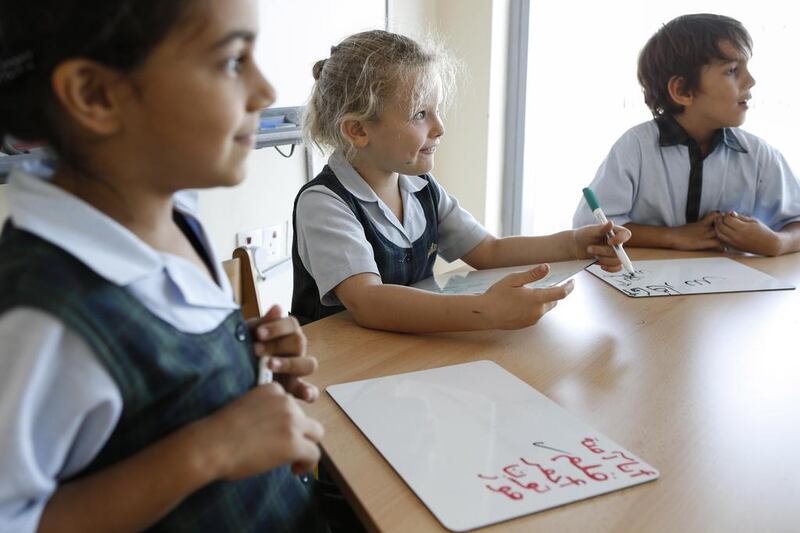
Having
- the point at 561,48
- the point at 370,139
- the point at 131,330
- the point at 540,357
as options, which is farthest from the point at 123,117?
the point at 561,48

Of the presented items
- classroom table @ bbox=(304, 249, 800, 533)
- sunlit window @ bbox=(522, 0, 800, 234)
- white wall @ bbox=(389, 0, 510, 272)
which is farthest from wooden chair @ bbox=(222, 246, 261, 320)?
sunlit window @ bbox=(522, 0, 800, 234)

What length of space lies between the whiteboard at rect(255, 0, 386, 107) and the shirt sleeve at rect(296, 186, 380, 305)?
57cm

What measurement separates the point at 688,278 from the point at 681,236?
0.21 meters

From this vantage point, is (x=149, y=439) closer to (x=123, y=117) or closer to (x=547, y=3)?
(x=123, y=117)

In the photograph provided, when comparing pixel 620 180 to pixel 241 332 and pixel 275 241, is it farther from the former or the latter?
pixel 241 332

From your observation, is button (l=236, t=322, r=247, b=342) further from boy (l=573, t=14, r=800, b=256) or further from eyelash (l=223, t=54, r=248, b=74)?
boy (l=573, t=14, r=800, b=256)

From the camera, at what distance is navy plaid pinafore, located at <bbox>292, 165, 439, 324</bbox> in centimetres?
111

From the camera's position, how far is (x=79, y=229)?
17.7 inches

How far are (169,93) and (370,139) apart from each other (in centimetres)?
68

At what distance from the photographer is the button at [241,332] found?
0.57 metres

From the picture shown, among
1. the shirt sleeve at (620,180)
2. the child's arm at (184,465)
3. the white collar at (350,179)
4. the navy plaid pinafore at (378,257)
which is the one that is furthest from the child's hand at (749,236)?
the child's arm at (184,465)

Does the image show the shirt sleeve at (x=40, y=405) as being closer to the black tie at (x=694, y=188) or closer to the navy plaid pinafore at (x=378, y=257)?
the navy plaid pinafore at (x=378, y=257)

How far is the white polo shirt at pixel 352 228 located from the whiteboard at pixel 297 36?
1.67 feet

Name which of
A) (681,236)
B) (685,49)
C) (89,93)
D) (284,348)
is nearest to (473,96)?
(685,49)
